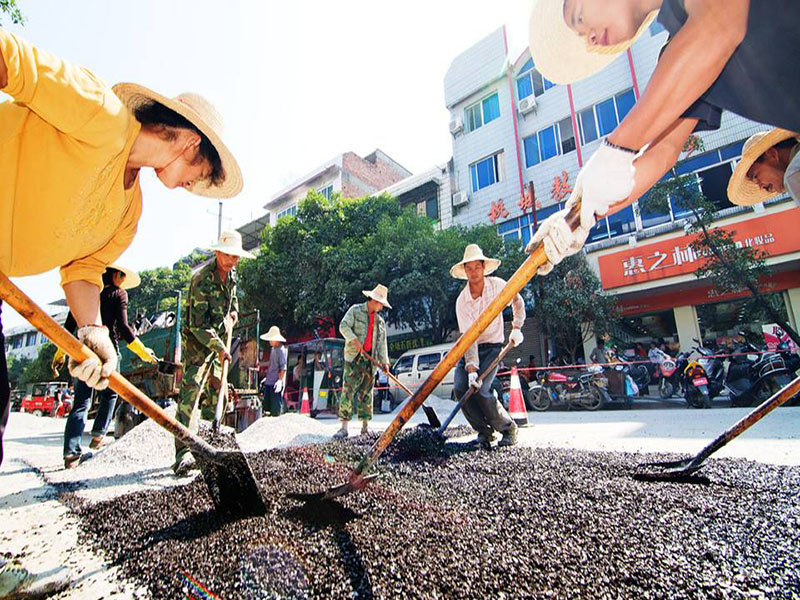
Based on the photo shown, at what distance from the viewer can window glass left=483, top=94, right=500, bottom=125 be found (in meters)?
15.9

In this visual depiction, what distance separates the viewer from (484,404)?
3.56m

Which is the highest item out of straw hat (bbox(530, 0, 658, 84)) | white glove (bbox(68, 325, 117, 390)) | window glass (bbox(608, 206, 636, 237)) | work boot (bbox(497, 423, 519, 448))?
window glass (bbox(608, 206, 636, 237))

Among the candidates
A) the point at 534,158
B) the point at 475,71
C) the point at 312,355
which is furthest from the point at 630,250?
the point at 475,71

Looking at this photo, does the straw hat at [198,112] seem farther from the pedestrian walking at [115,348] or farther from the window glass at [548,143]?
the window glass at [548,143]

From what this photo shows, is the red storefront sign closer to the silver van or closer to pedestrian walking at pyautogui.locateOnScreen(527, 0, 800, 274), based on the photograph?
the silver van

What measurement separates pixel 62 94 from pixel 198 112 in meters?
0.50

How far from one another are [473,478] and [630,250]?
1091cm

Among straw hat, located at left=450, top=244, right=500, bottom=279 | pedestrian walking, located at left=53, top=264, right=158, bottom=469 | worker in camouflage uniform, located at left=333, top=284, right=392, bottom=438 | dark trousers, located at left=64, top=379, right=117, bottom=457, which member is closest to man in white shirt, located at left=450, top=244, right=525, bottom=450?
straw hat, located at left=450, top=244, right=500, bottom=279

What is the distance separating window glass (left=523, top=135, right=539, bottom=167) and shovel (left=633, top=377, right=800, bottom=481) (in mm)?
13803

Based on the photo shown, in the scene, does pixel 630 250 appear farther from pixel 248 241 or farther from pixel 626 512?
pixel 248 241

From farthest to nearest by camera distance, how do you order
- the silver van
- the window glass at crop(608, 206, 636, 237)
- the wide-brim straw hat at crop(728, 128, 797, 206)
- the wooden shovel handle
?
1. the window glass at crop(608, 206, 636, 237)
2. the silver van
3. the wide-brim straw hat at crop(728, 128, 797, 206)
4. the wooden shovel handle

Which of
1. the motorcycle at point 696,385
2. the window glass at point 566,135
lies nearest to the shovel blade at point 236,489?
the motorcycle at point 696,385

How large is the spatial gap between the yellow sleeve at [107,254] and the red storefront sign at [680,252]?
10.7 metres

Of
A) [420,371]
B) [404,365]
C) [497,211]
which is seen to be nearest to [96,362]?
[420,371]
